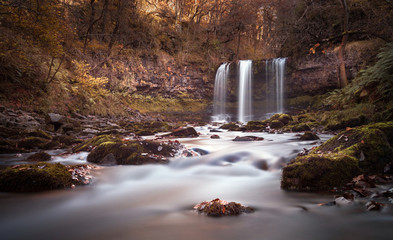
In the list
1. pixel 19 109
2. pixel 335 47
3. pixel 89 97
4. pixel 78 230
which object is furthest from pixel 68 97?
pixel 335 47

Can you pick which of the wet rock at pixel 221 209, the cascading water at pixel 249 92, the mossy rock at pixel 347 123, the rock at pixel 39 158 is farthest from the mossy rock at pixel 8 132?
the cascading water at pixel 249 92

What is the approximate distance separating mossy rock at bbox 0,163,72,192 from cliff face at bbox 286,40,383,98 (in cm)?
1830

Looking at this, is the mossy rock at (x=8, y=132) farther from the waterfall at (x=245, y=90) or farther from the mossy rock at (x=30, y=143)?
the waterfall at (x=245, y=90)

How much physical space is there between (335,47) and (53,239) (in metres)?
21.6

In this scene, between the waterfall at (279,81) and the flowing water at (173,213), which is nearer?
the flowing water at (173,213)

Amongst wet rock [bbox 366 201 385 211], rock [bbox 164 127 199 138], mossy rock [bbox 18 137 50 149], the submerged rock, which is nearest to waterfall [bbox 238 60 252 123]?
rock [bbox 164 127 199 138]

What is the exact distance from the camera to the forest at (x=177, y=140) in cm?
223

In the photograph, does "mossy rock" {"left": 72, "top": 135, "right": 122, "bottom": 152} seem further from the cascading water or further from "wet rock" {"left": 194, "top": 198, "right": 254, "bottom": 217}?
the cascading water

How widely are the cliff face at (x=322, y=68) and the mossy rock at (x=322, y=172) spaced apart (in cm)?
1594

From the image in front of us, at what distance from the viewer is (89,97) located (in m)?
15.0

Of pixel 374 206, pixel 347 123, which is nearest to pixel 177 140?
pixel 374 206

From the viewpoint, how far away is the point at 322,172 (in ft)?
9.30

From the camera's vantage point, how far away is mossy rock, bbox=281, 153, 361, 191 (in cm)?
281

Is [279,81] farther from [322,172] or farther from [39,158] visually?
[39,158]
